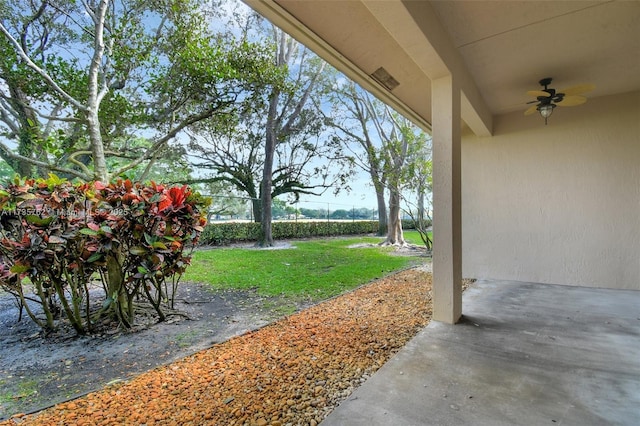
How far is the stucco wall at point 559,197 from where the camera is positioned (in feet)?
12.0

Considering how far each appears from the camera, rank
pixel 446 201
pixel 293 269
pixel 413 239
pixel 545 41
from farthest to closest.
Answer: pixel 413 239
pixel 293 269
pixel 446 201
pixel 545 41

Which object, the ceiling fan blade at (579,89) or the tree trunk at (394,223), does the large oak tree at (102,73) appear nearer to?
the ceiling fan blade at (579,89)

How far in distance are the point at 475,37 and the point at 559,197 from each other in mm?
2935

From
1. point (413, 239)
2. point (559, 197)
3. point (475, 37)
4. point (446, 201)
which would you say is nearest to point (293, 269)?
point (446, 201)

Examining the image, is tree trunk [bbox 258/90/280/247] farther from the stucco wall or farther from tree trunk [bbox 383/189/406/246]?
the stucco wall

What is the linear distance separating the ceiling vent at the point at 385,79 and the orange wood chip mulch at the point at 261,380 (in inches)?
96.3

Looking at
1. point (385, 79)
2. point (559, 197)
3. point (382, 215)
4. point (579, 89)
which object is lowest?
point (382, 215)

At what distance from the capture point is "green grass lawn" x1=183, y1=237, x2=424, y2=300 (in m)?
4.52

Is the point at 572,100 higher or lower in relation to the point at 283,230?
higher

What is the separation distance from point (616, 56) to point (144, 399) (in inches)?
185

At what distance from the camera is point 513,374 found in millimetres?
1779

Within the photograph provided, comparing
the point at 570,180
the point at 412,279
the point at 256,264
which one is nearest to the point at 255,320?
the point at 412,279

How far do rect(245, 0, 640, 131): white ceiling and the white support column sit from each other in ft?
0.88

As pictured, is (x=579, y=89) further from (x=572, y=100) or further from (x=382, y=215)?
(x=382, y=215)
